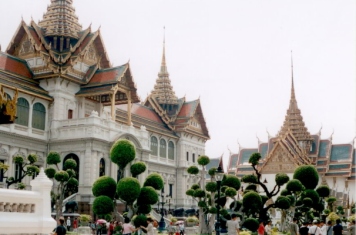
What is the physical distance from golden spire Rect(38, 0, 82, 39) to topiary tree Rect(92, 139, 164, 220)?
67.1 ft

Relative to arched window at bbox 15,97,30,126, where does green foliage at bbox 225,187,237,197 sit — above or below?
below

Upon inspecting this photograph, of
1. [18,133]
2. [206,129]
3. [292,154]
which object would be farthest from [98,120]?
[292,154]

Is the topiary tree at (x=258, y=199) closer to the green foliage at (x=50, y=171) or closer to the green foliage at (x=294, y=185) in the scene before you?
the green foliage at (x=294, y=185)

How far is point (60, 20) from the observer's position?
138 feet

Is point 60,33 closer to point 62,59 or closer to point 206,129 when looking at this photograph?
point 62,59

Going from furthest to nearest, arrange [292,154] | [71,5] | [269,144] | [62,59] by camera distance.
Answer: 1. [269,144]
2. [292,154]
3. [71,5]
4. [62,59]

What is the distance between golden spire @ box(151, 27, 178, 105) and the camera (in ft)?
190

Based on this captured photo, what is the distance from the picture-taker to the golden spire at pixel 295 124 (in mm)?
68688

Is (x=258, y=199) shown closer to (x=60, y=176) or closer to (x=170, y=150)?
(x=60, y=176)

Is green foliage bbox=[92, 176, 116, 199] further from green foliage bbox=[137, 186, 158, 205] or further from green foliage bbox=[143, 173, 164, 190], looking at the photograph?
green foliage bbox=[143, 173, 164, 190]

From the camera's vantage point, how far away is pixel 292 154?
64.1 m

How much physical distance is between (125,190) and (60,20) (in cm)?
2374

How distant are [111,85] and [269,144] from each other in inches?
1391

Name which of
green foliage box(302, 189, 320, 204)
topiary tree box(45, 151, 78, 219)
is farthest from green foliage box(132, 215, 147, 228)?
green foliage box(302, 189, 320, 204)
